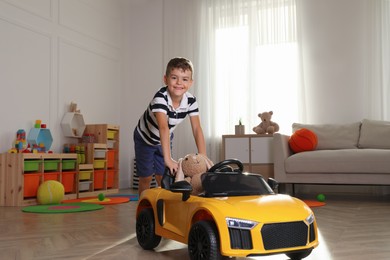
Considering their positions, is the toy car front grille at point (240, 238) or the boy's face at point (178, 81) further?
the boy's face at point (178, 81)

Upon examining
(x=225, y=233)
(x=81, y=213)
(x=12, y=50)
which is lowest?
(x=81, y=213)

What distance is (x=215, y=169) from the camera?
6.37ft

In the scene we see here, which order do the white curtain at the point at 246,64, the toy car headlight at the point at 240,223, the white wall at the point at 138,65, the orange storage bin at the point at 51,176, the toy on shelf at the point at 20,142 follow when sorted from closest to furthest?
1. the toy car headlight at the point at 240,223
2. the toy on shelf at the point at 20,142
3. the orange storage bin at the point at 51,176
4. the white curtain at the point at 246,64
5. the white wall at the point at 138,65

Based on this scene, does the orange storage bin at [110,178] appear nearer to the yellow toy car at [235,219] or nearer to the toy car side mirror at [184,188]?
the yellow toy car at [235,219]

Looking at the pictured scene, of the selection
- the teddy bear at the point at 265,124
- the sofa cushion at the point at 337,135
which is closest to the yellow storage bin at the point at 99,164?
the teddy bear at the point at 265,124

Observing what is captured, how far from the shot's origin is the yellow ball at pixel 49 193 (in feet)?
14.3

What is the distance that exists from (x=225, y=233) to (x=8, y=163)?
346 cm

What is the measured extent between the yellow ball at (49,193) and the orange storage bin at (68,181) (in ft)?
1.45

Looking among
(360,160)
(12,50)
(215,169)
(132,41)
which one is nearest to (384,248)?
(215,169)

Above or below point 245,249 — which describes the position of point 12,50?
above

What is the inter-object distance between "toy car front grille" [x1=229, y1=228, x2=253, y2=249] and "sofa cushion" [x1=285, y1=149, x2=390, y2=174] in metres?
3.22

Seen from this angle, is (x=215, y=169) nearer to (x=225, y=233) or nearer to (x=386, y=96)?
A: (x=225, y=233)

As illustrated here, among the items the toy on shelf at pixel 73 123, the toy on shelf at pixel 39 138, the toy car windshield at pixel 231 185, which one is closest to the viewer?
the toy car windshield at pixel 231 185

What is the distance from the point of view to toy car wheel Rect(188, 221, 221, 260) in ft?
5.19
